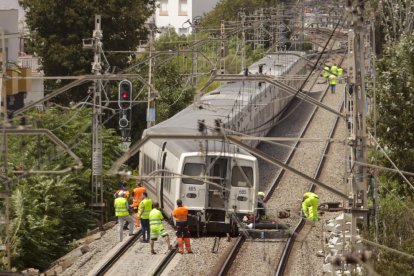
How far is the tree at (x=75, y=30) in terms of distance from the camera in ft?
158

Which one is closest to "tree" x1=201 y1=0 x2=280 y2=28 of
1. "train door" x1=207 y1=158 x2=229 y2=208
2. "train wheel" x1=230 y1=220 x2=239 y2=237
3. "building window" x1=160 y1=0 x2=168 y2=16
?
"building window" x1=160 y1=0 x2=168 y2=16

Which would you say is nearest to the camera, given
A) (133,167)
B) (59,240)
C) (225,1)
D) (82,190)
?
(59,240)

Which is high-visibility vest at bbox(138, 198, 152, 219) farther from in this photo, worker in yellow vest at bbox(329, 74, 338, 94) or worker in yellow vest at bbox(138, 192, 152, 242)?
worker in yellow vest at bbox(329, 74, 338, 94)

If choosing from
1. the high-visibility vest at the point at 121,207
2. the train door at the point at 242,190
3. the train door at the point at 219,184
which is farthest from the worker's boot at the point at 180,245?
the train door at the point at 242,190

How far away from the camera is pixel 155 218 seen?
2436 centimetres

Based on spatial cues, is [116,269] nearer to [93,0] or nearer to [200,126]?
[200,126]

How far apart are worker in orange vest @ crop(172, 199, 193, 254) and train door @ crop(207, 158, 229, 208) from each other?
202 centimetres

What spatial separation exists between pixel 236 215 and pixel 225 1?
57918 millimetres

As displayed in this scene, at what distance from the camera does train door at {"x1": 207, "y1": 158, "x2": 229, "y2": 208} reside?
1045 inches

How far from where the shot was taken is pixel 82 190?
32094 millimetres

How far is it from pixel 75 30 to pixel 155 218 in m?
25.5

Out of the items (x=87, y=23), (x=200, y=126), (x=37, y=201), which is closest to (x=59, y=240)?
(x=37, y=201)

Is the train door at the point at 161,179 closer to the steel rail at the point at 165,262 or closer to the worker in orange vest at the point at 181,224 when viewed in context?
the steel rail at the point at 165,262

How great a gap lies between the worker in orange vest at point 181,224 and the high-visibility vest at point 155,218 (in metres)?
0.38
